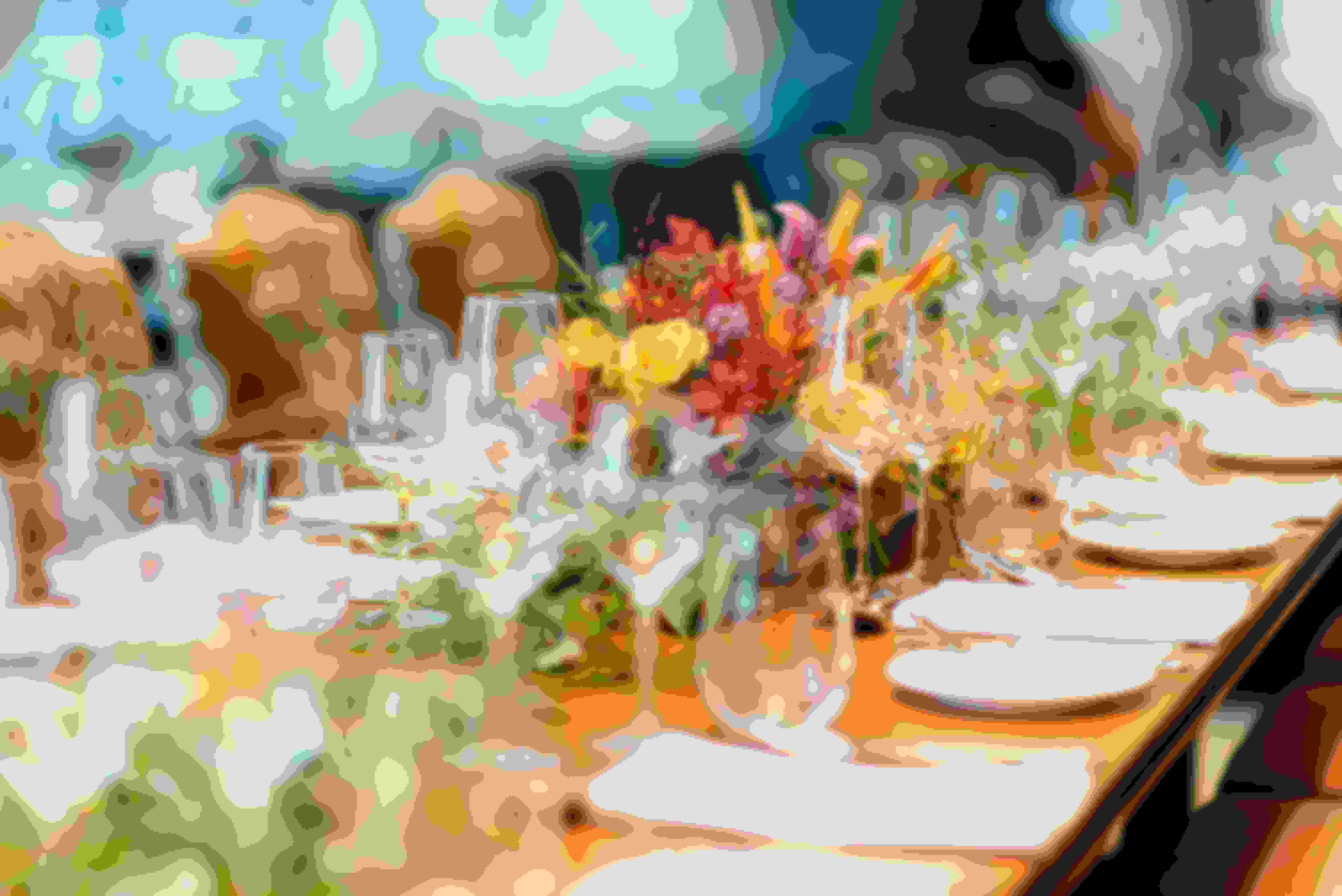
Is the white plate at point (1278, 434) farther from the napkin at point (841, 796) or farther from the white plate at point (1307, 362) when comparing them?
the napkin at point (841, 796)

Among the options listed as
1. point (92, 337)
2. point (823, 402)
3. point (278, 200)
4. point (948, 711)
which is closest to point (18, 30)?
point (278, 200)

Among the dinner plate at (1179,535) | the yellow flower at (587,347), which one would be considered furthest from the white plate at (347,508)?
the dinner plate at (1179,535)

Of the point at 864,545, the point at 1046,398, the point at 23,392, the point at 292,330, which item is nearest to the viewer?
the point at 864,545

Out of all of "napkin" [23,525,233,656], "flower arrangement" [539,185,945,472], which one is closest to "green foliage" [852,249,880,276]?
"flower arrangement" [539,185,945,472]

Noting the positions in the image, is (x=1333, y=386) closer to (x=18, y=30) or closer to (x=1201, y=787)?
(x=1201, y=787)

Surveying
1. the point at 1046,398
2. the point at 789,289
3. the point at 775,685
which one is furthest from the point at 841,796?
the point at 1046,398

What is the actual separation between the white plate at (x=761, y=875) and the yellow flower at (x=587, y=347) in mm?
560

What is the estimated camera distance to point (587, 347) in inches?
45.5

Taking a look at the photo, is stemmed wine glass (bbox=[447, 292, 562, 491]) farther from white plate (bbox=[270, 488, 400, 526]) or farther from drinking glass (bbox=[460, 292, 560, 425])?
white plate (bbox=[270, 488, 400, 526])

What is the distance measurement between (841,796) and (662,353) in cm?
46

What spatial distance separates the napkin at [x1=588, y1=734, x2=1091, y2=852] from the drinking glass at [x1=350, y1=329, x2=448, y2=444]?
600 millimetres

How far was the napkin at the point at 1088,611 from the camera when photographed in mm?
1058

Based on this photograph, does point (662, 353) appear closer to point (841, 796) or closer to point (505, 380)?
point (505, 380)

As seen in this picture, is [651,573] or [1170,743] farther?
[651,573]
